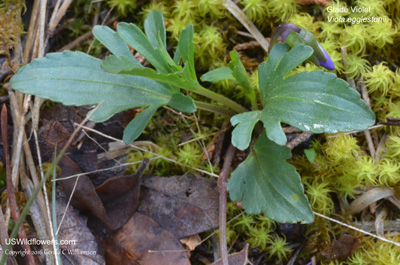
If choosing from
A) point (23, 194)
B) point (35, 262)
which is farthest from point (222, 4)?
point (35, 262)

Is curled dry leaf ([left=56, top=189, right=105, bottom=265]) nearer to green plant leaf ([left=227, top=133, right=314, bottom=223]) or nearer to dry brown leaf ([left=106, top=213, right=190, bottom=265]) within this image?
dry brown leaf ([left=106, top=213, right=190, bottom=265])

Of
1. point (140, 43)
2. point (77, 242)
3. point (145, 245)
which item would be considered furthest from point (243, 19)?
point (77, 242)

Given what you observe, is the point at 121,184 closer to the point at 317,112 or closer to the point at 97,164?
the point at 97,164

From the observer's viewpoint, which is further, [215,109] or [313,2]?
[313,2]

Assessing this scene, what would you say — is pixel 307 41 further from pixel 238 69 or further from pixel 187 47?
pixel 187 47

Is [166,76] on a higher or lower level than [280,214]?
higher

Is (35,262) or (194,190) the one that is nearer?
(35,262)

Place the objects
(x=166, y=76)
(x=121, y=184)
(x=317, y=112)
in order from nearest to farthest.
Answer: (x=317, y=112), (x=166, y=76), (x=121, y=184)
